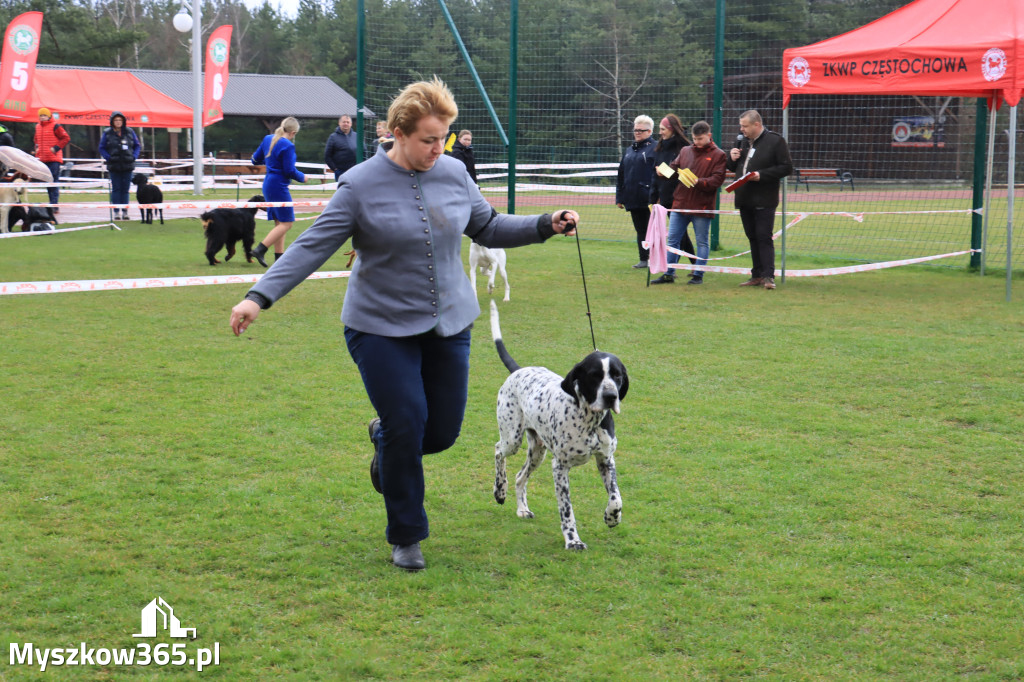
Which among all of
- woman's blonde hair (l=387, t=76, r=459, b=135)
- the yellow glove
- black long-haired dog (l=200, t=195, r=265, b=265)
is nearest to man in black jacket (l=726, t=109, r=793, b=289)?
the yellow glove

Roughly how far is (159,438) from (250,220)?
7918 mm

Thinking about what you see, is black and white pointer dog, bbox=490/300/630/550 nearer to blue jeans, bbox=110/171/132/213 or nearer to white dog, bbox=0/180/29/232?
white dog, bbox=0/180/29/232

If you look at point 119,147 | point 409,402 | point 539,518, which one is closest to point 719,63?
point 119,147

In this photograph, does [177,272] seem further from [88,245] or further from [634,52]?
[634,52]

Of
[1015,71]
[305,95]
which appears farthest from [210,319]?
[305,95]

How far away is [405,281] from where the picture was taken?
369 cm

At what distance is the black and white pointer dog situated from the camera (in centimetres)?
380

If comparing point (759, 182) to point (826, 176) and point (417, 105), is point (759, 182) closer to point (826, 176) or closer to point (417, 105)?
point (417, 105)

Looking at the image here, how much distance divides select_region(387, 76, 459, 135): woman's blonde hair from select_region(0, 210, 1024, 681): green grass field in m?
1.69

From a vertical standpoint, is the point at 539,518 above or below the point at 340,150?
below

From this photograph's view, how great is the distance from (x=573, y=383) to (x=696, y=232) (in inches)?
328

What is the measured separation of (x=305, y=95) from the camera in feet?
168

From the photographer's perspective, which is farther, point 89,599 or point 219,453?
point 219,453

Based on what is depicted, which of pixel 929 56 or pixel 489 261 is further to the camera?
pixel 489 261
